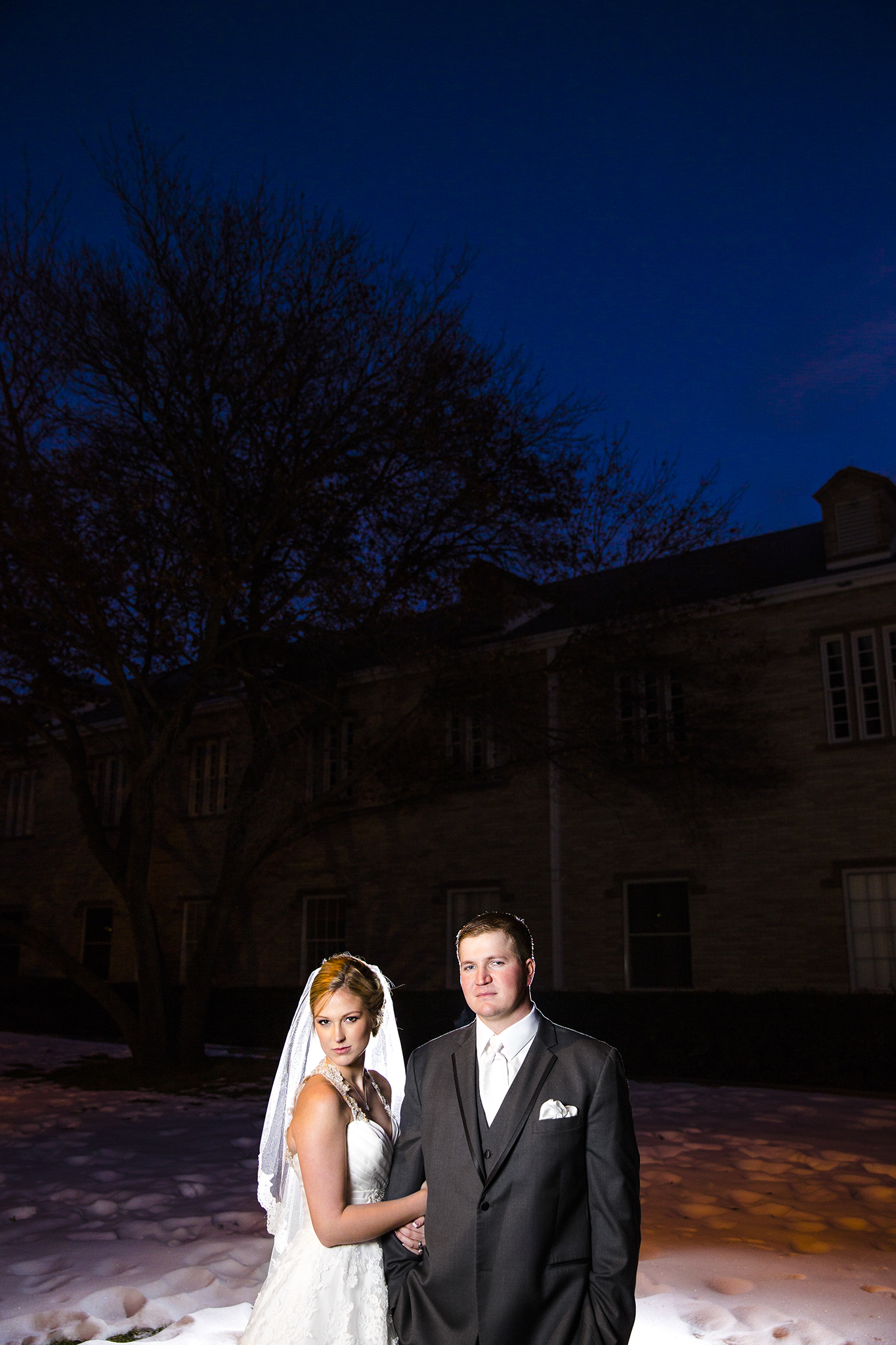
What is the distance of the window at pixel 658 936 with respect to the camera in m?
17.2

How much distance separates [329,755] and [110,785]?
757cm

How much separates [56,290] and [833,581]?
493 inches

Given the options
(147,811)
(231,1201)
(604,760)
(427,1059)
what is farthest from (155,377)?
(427,1059)

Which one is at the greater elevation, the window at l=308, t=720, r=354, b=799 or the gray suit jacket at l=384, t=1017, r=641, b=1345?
the window at l=308, t=720, r=354, b=799

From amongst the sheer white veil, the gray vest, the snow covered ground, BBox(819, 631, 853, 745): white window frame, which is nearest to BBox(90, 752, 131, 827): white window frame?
the snow covered ground

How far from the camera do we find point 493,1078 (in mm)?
2963

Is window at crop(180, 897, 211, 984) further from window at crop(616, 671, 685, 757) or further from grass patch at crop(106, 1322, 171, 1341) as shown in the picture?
grass patch at crop(106, 1322, 171, 1341)

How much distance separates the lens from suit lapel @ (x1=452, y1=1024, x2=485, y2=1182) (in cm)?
286

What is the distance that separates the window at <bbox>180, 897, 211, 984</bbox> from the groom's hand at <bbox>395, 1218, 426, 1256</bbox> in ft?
71.9

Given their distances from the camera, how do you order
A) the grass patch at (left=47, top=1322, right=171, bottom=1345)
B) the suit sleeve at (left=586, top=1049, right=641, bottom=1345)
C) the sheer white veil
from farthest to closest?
A: the grass patch at (left=47, top=1322, right=171, bottom=1345) < the sheer white veil < the suit sleeve at (left=586, top=1049, right=641, bottom=1345)

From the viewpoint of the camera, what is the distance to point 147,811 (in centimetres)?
1548

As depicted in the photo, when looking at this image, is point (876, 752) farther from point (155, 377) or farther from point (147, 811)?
point (155, 377)

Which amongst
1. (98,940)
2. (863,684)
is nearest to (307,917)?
(98,940)

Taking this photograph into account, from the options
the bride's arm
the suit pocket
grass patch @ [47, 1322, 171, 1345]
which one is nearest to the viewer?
the suit pocket
